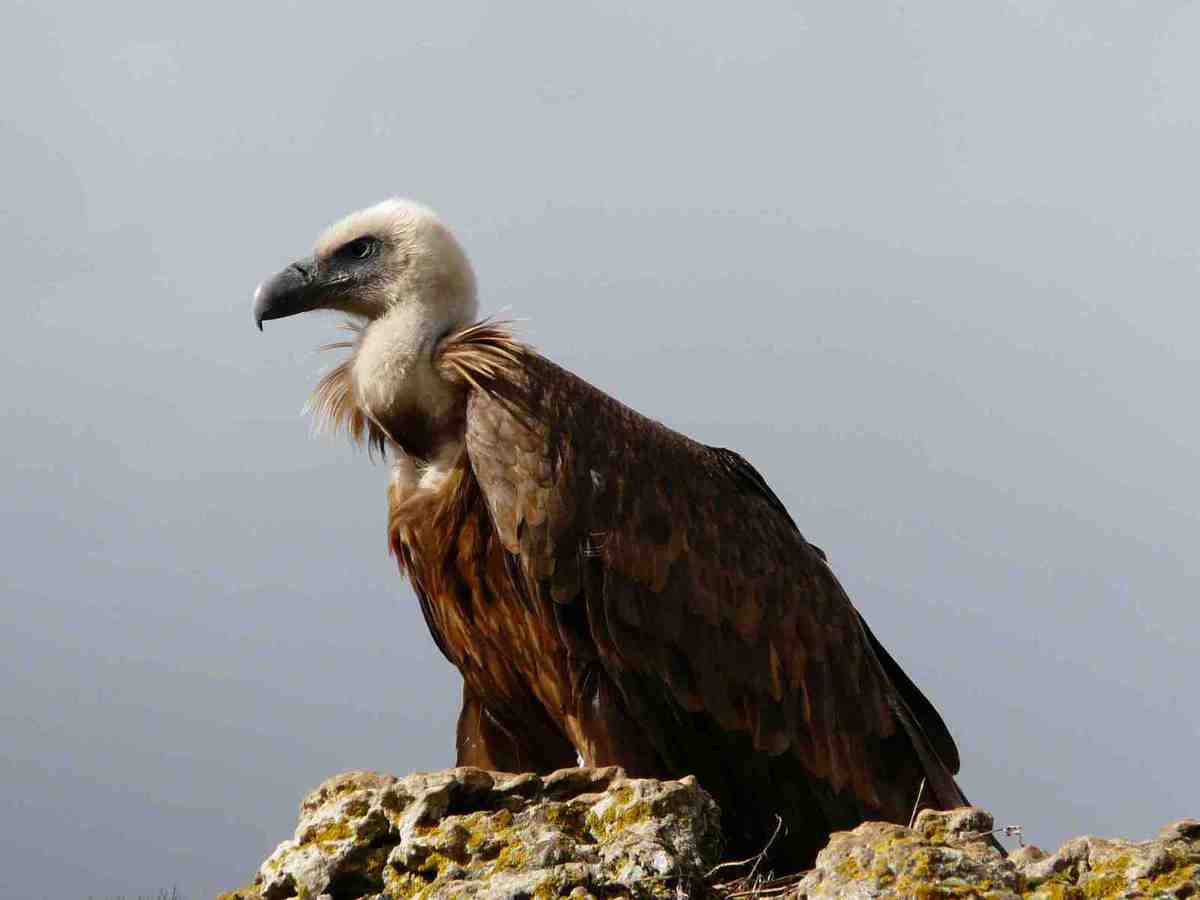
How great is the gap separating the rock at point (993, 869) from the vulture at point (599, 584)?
2.76m

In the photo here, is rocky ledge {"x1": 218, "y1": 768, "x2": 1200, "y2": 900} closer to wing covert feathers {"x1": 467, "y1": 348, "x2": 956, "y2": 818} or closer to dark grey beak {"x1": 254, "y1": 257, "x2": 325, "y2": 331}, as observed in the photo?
wing covert feathers {"x1": 467, "y1": 348, "x2": 956, "y2": 818}

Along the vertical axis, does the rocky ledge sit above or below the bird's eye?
below

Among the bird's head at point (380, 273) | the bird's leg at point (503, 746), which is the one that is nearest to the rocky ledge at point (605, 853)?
the bird's leg at point (503, 746)

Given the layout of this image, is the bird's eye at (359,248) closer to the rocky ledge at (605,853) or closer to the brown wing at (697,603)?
the brown wing at (697,603)

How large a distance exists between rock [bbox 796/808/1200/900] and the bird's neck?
11.8ft

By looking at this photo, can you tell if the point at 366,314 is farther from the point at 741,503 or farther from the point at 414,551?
the point at 741,503

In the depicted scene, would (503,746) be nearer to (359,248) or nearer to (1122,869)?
(359,248)

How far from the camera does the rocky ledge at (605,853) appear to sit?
3.58m

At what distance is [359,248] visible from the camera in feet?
24.6

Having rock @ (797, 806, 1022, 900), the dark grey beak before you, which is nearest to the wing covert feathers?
the dark grey beak

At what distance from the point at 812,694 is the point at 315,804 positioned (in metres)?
3.08

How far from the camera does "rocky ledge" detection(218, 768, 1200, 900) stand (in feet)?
11.7

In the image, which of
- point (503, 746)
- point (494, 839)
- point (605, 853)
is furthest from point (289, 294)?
point (605, 853)

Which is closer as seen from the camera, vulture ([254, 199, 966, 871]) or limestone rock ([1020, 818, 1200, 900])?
limestone rock ([1020, 818, 1200, 900])
